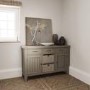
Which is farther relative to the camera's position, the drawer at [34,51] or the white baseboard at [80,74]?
the drawer at [34,51]

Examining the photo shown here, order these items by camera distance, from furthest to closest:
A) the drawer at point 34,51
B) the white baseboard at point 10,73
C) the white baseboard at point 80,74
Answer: the white baseboard at point 10,73, the drawer at point 34,51, the white baseboard at point 80,74

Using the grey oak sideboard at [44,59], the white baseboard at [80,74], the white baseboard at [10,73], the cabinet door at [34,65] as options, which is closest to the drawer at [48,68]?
the grey oak sideboard at [44,59]

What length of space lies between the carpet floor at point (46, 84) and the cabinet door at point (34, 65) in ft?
0.71

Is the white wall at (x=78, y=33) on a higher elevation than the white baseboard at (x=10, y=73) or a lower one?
higher

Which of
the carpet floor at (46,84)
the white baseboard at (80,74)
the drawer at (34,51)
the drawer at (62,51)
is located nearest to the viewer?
the carpet floor at (46,84)

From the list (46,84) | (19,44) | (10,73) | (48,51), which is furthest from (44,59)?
(10,73)

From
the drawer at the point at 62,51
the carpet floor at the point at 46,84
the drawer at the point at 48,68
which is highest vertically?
the drawer at the point at 62,51

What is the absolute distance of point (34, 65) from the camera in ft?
10.3

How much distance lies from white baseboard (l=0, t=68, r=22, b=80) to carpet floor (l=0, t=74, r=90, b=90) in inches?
5.9

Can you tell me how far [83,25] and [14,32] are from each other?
5.99 feet

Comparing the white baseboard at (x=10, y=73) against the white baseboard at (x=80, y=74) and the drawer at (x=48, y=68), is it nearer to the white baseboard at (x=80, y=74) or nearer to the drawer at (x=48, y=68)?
the drawer at (x=48, y=68)

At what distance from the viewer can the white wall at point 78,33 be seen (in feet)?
9.53

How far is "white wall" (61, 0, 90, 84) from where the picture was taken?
2.90 metres

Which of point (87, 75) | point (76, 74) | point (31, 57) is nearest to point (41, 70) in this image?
point (31, 57)
